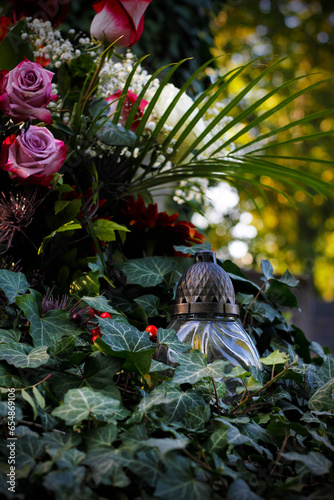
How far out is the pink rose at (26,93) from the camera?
740 millimetres

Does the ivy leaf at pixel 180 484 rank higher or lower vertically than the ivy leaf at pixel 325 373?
lower

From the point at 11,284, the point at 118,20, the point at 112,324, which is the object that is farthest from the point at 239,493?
the point at 118,20

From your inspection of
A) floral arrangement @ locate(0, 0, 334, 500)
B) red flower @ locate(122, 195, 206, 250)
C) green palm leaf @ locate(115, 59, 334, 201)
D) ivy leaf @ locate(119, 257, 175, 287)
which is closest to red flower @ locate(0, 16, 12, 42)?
floral arrangement @ locate(0, 0, 334, 500)

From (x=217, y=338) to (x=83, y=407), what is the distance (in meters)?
0.28

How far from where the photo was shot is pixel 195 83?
1826 mm

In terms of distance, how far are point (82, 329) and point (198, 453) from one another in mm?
304

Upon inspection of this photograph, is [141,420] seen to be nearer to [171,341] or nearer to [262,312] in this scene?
[171,341]

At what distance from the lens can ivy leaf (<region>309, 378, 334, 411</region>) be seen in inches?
24.7

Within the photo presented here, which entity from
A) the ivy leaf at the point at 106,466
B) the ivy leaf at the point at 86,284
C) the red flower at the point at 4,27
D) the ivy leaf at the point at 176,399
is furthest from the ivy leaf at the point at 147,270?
the red flower at the point at 4,27

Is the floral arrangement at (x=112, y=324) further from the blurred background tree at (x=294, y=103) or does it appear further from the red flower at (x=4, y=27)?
the blurred background tree at (x=294, y=103)

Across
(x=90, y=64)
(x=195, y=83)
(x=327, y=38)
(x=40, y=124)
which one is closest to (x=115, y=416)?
(x=40, y=124)

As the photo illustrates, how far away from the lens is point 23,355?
0.54 m

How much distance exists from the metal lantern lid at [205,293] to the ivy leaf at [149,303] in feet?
0.38

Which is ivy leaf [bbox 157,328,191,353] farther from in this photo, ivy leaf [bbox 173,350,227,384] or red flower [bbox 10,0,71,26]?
red flower [bbox 10,0,71,26]
